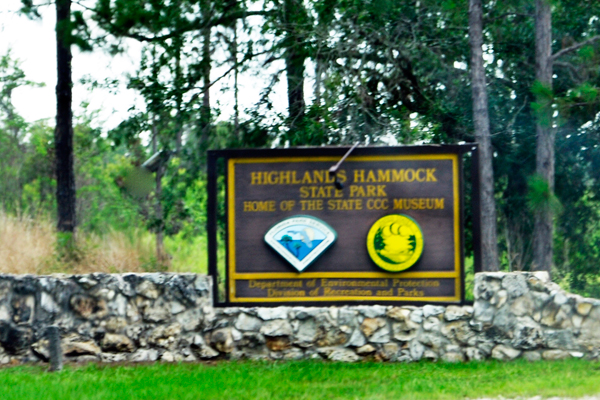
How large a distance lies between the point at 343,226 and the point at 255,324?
5.15ft

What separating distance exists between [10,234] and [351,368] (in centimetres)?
622

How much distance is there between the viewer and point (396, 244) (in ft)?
28.8

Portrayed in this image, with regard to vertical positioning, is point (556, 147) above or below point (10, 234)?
above

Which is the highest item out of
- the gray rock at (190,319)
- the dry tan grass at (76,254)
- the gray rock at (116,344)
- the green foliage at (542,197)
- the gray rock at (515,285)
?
the green foliage at (542,197)

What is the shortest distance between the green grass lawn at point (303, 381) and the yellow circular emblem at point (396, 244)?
1.18 m

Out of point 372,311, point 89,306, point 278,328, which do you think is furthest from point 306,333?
point 89,306

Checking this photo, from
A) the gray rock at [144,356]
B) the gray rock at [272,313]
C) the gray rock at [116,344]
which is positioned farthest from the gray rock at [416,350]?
the gray rock at [116,344]

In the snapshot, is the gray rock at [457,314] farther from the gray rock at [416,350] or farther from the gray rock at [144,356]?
the gray rock at [144,356]

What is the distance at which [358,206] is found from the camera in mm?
8922

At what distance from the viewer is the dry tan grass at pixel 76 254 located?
10.6 metres

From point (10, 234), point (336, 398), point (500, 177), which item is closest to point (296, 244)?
point (336, 398)

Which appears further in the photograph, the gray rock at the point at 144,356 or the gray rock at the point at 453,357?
the gray rock at the point at 144,356

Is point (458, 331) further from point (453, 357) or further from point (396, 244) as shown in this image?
point (396, 244)

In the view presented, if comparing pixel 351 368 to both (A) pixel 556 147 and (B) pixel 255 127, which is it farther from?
(A) pixel 556 147
